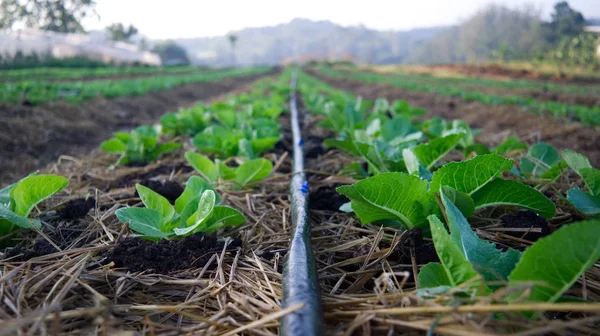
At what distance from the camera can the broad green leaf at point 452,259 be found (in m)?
0.89

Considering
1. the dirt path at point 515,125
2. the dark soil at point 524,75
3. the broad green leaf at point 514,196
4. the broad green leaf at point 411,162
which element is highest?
the dark soil at point 524,75

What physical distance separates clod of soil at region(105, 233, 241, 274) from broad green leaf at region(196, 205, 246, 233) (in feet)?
0.17

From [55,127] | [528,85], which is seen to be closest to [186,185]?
[55,127]

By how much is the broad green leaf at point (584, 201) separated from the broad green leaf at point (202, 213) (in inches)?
45.7

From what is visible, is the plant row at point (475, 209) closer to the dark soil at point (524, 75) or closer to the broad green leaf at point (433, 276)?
the broad green leaf at point (433, 276)

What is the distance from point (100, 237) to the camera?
1.45m

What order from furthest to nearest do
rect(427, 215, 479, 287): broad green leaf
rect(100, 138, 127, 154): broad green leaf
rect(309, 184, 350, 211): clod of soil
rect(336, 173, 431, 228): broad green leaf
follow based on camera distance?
1. rect(100, 138, 127, 154): broad green leaf
2. rect(309, 184, 350, 211): clod of soil
3. rect(336, 173, 431, 228): broad green leaf
4. rect(427, 215, 479, 287): broad green leaf

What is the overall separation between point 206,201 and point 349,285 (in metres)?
0.52

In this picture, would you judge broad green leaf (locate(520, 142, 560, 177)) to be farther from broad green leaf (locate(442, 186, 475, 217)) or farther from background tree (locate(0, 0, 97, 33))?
background tree (locate(0, 0, 97, 33))

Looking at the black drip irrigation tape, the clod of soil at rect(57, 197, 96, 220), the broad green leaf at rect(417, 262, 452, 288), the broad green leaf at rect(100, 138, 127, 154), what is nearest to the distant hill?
the broad green leaf at rect(100, 138, 127, 154)

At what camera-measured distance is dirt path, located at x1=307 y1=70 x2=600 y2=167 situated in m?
4.46

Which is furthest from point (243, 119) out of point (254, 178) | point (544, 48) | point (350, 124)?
point (544, 48)

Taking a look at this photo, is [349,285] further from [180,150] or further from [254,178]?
[180,150]

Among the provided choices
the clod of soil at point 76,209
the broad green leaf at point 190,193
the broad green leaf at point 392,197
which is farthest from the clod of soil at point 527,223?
the clod of soil at point 76,209
